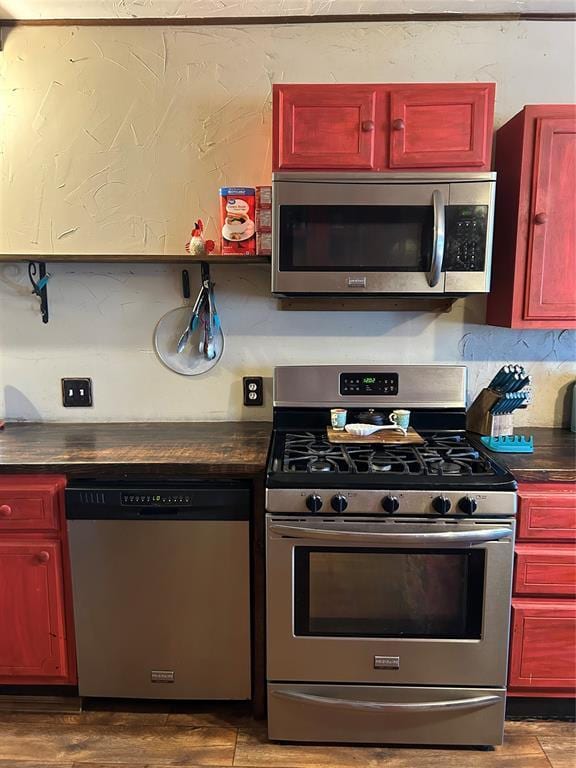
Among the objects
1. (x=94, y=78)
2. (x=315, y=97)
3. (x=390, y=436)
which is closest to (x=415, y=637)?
(x=390, y=436)

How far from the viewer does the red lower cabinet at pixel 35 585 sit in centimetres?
167

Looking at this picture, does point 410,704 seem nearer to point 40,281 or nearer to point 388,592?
point 388,592

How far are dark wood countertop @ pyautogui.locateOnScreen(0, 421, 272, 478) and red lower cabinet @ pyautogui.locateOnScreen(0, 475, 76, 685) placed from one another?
93mm

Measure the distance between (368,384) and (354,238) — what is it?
1.92 ft

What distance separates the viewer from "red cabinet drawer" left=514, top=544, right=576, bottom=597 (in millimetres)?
1621

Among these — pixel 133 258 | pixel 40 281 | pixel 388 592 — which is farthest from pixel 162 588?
pixel 40 281

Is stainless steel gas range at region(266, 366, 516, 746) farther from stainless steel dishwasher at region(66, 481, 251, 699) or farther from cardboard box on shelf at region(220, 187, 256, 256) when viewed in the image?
cardboard box on shelf at region(220, 187, 256, 256)

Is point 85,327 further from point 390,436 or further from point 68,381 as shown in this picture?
point 390,436

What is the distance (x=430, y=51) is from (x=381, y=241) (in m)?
0.82

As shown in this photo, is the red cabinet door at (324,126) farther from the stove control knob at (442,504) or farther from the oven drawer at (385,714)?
the oven drawer at (385,714)

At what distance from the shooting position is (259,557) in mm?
1668

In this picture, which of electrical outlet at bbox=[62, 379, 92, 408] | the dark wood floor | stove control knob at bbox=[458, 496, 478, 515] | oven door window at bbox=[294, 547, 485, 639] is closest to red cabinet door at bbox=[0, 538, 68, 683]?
the dark wood floor

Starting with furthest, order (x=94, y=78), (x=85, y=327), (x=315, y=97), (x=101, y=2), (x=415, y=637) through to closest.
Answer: (x=85, y=327)
(x=94, y=78)
(x=101, y=2)
(x=315, y=97)
(x=415, y=637)

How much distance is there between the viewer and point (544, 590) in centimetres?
164
